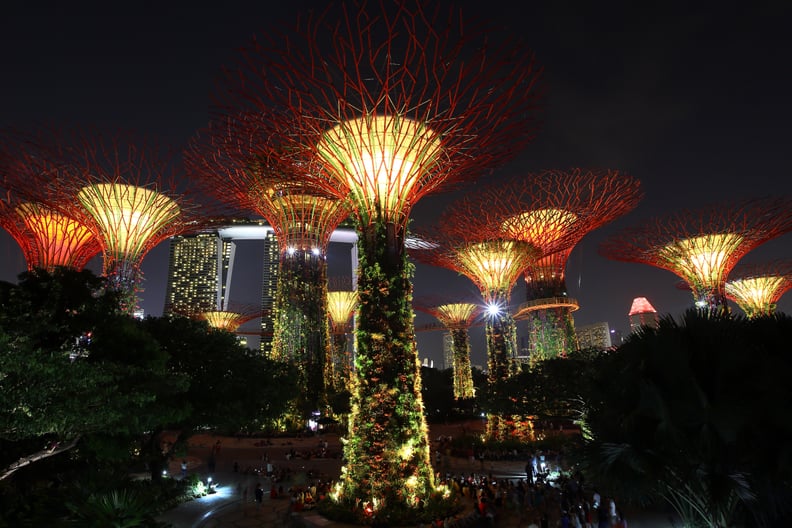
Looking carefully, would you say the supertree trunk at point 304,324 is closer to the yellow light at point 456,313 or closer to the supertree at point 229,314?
the yellow light at point 456,313

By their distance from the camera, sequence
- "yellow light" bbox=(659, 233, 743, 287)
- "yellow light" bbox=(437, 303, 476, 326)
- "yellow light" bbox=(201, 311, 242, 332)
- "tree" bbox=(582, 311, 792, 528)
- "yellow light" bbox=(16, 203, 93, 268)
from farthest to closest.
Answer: "yellow light" bbox=(201, 311, 242, 332)
"yellow light" bbox=(437, 303, 476, 326)
"yellow light" bbox=(659, 233, 743, 287)
"yellow light" bbox=(16, 203, 93, 268)
"tree" bbox=(582, 311, 792, 528)

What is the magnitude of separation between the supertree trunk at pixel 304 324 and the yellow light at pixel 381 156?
1345 centimetres

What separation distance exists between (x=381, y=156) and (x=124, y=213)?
56.0 feet

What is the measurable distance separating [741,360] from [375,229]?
9.36 metres

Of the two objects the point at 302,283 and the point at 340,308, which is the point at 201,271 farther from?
the point at 302,283

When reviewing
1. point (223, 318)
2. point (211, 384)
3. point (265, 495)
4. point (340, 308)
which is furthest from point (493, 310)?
point (223, 318)

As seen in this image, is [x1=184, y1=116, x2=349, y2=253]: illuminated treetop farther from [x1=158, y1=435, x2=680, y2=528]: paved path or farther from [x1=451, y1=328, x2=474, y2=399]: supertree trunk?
[x1=451, y1=328, x2=474, y2=399]: supertree trunk

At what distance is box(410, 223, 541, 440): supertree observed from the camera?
26.4 metres

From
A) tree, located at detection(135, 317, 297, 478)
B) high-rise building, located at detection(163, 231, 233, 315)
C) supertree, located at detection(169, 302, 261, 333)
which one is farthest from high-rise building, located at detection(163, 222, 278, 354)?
tree, located at detection(135, 317, 297, 478)

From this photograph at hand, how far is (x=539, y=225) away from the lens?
2978 centimetres

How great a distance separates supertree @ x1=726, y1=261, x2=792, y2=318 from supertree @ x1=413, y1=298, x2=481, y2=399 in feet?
78.2

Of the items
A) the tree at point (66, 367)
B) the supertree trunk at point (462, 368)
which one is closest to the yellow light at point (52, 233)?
the tree at point (66, 367)

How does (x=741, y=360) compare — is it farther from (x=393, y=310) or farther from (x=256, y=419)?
(x=256, y=419)

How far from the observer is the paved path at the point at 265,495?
13117mm
